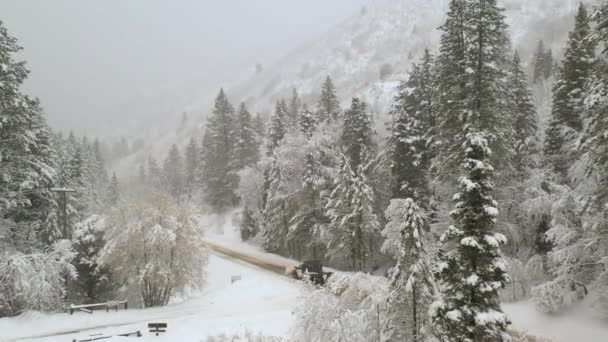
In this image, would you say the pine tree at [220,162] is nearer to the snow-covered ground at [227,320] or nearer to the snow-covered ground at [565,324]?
the snow-covered ground at [227,320]

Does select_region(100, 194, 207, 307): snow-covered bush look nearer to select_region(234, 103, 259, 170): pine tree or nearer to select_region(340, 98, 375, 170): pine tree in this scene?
select_region(340, 98, 375, 170): pine tree

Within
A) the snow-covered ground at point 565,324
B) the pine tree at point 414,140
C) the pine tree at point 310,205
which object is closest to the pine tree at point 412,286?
the snow-covered ground at point 565,324

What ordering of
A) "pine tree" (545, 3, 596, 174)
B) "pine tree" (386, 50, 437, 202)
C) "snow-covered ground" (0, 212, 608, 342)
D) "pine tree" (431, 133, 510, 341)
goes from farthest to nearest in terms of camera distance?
"pine tree" (386, 50, 437, 202) < "pine tree" (545, 3, 596, 174) < "snow-covered ground" (0, 212, 608, 342) < "pine tree" (431, 133, 510, 341)

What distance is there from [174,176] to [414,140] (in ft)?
A: 197

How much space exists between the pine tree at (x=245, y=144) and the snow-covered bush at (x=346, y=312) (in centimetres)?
4652

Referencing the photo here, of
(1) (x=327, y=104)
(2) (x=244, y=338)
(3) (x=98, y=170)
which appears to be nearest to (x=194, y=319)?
(2) (x=244, y=338)

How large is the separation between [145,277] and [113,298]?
598cm

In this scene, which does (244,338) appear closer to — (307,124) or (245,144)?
(307,124)

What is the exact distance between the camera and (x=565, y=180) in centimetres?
2973

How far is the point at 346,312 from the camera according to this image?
49.0ft

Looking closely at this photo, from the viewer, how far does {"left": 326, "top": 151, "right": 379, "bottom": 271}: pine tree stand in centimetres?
3381

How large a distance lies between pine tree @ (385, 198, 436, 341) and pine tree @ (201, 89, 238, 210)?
165 feet

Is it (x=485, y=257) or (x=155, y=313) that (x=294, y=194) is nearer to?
(x=155, y=313)

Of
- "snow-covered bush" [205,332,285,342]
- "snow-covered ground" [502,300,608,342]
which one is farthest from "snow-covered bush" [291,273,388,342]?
"snow-covered ground" [502,300,608,342]
